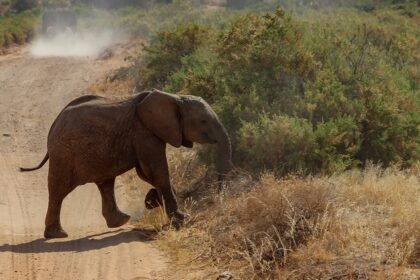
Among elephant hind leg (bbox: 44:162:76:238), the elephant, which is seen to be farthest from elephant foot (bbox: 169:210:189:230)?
elephant hind leg (bbox: 44:162:76:238)

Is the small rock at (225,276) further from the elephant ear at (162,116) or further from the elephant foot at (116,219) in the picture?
the elephant foot at (116,219)

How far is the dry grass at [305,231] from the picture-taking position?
6707 millimetres

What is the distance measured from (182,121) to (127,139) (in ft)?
2.56

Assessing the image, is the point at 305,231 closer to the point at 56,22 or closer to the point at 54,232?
the point at 54,232

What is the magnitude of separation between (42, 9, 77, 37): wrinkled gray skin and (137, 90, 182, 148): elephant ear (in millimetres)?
32853

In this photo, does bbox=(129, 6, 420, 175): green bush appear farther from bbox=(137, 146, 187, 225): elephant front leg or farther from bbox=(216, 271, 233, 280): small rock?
bbox=(216, 271, 233, 280): small rock

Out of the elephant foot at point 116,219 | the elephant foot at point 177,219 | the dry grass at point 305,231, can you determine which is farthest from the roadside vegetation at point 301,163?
the elephant foot at point 116,219

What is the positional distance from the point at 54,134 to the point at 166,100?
1585 millimetres

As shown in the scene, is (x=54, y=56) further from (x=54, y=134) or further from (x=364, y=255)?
(x=364, y=255)

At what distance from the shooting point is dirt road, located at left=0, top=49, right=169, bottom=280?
25.7 feet

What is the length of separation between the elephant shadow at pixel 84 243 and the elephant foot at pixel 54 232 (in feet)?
0.30

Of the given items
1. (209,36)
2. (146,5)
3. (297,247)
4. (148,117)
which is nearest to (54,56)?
(209,36)

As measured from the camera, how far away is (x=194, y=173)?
1218 centimetres

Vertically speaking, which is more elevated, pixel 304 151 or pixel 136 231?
pixel 304 151
